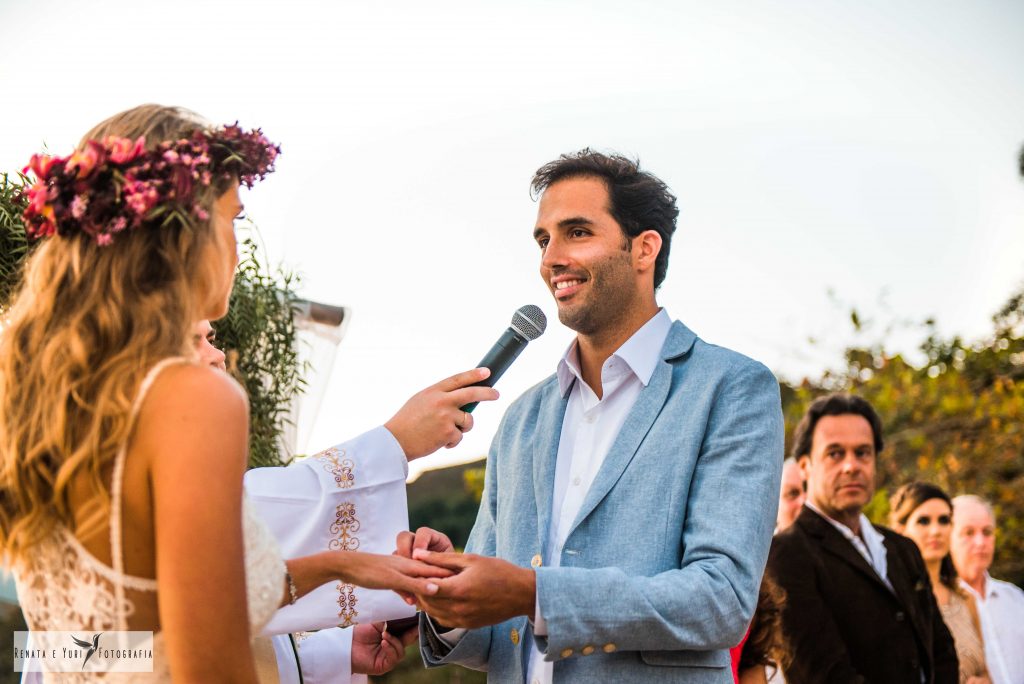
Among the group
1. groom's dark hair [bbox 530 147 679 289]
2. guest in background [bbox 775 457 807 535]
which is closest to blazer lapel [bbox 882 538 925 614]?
guest in background [bbox 775 457 807 535]

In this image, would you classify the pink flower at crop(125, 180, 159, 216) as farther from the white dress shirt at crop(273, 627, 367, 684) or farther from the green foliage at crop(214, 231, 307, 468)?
the green foliage at crop(214, 231, 307, 468)

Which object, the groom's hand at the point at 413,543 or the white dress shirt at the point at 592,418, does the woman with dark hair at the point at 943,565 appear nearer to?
the white dress shirt at the point at 592,418

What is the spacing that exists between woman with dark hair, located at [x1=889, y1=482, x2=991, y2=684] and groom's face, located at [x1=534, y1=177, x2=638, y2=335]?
13.1 ft

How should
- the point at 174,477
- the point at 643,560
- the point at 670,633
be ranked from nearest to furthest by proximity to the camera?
the point at 174,477 < the point at 670,633 < the point at 643,560

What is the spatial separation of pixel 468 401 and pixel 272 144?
89 cm

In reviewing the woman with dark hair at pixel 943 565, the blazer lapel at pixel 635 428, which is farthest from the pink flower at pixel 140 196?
the woman with dark hair at pixel 943 565

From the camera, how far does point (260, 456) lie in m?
4.38

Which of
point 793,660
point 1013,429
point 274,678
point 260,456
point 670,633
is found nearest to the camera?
point 670,633

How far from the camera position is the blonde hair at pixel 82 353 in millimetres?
1804

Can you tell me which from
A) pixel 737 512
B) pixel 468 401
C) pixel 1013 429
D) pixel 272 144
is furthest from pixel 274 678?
pixel 1013 429

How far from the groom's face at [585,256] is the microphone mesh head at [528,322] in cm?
17

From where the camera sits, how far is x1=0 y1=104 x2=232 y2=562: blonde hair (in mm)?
1804

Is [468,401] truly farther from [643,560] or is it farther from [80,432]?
[80,432]

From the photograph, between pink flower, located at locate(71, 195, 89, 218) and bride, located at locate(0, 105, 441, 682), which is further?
pink flower, located at locate(71, 195, 89, 218)
